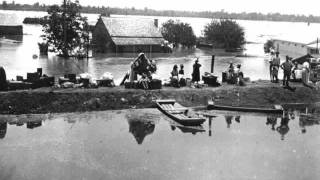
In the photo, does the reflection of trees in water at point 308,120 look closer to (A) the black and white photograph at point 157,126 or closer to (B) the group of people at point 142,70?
(A) the black and white photograph at point 157,126

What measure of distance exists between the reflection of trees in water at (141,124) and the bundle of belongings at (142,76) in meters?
2.45

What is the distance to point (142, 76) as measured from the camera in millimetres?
21328

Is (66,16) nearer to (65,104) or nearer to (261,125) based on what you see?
(65,104)

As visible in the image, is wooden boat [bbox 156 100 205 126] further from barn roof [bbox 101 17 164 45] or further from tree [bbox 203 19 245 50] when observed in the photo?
tree [bbox 203 19 245 50]

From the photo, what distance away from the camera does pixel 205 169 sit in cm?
1216

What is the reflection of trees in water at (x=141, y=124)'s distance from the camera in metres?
15.9

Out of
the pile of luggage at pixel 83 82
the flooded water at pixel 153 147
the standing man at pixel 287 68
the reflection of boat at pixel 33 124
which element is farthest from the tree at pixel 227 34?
the reflection of boat at pixel 33 124

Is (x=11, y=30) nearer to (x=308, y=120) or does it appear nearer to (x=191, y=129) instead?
(x=191, y=129)

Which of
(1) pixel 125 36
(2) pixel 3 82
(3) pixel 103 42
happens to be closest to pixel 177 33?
(1) pixel 125 36

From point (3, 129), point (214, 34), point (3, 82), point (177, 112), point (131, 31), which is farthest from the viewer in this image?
point (214, 34)

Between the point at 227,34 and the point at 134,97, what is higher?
the point at 227,34

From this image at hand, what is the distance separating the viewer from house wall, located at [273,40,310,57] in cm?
4873

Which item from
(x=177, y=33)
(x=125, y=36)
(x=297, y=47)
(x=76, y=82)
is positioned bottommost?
(x=76, y=82)

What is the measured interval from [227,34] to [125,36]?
52.1 ft
